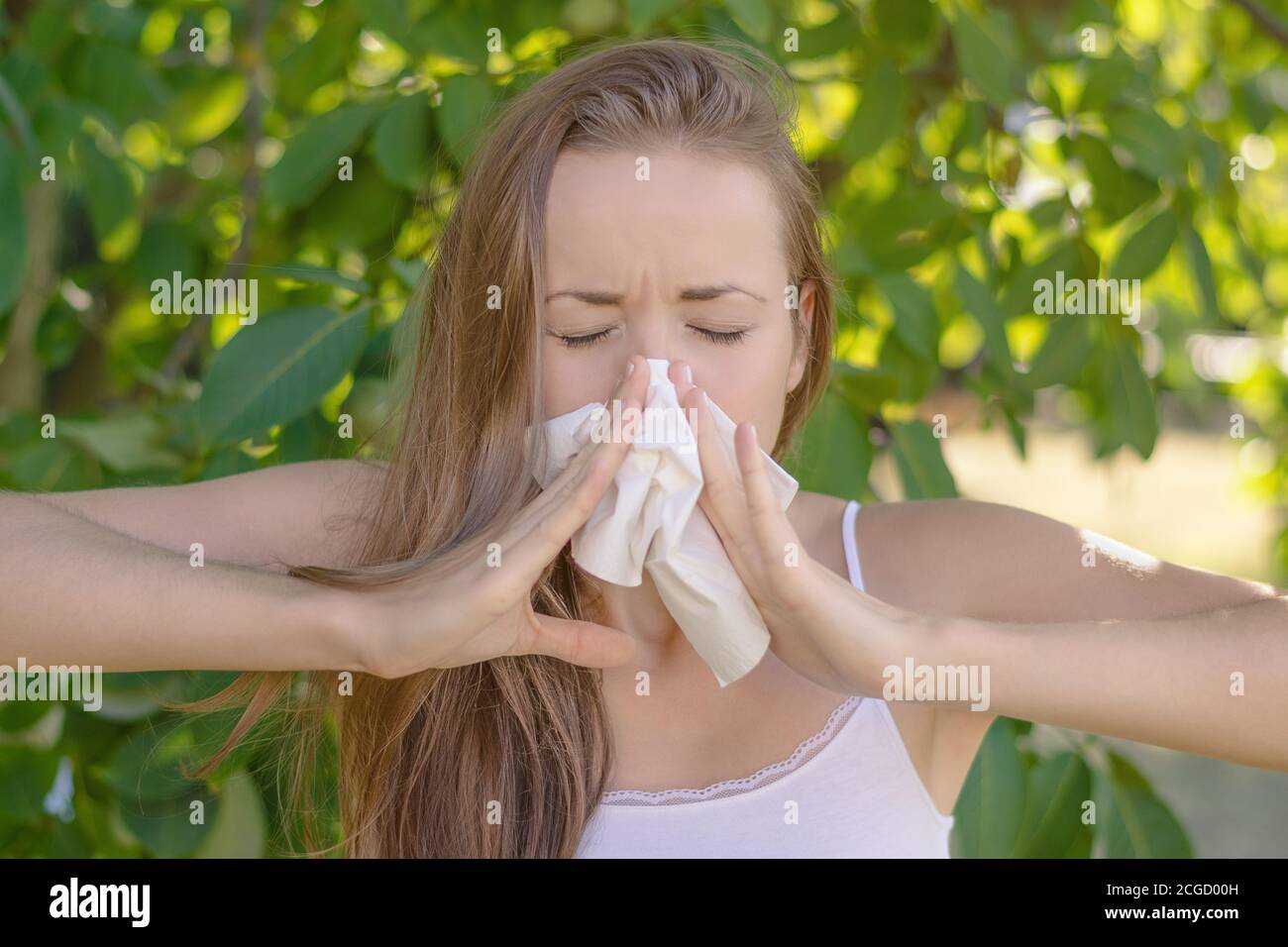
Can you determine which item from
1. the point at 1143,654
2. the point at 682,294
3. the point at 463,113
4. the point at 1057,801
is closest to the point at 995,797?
the point at 1057,801

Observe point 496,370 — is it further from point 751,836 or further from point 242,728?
point 751,836

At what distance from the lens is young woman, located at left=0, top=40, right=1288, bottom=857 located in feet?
4.01

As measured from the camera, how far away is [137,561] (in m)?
1.26

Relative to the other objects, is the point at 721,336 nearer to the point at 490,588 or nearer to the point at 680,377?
the point at 680,377

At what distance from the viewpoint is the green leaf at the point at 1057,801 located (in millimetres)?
1627

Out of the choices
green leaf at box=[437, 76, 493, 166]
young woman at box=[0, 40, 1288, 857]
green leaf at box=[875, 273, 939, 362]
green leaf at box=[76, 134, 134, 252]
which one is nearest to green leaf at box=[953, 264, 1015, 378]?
green leaf at box=[875, 273, 939, 362]

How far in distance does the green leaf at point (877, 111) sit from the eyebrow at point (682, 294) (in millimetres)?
582

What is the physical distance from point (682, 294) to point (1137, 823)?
0.99m

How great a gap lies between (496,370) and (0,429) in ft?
2.75

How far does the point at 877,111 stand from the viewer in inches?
70.3

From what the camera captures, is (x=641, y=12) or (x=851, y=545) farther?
(x=851, y=545)

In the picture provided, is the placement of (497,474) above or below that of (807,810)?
above

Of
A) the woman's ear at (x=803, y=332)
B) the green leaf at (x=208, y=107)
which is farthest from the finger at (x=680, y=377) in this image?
the green leaf at (x=208, y=107)
